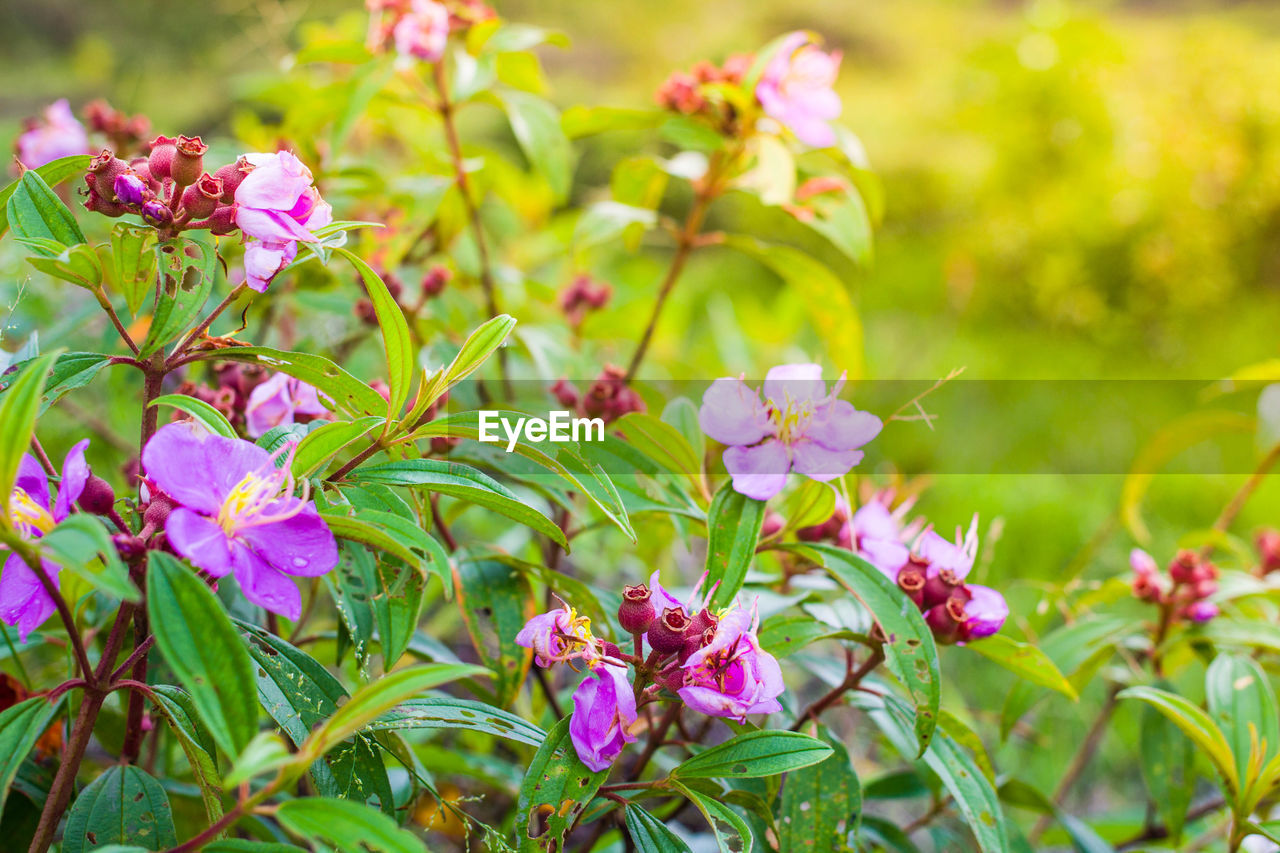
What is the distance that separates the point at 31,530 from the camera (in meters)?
0.43

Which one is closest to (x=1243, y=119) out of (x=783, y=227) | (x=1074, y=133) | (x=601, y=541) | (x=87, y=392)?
(x=1074, y=133)

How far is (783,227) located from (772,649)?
2949 millimetres

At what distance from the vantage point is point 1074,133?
8.57 ft

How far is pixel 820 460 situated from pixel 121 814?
0.44m

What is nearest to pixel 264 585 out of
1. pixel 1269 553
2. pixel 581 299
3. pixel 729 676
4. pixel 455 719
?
pixel 455 719

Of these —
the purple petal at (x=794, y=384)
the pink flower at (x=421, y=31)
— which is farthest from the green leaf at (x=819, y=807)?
the pink flower at (x=421, y=31)

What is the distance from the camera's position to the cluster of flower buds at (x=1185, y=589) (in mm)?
760

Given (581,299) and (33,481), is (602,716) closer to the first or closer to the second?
(33,481)

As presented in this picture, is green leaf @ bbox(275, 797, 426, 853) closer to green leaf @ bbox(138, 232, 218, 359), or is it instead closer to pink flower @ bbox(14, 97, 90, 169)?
green leaf @ bbox(138, 232, 218, 359)

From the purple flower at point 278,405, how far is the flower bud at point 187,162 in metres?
0.13

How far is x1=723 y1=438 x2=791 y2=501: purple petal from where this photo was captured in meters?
0.55

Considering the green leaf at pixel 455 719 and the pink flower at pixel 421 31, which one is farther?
the pink flower at pixel 421 31

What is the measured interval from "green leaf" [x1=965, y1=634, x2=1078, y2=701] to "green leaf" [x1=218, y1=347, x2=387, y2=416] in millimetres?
394

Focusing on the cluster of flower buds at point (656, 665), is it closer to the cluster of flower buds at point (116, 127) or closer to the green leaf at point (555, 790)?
the green leaf at point (555, 790)
